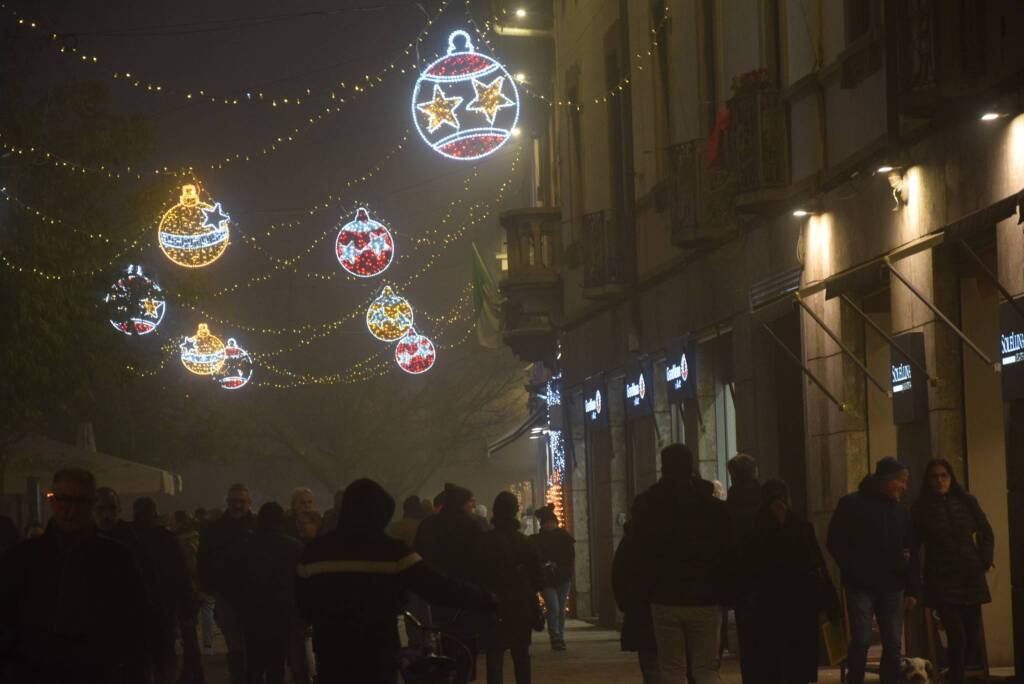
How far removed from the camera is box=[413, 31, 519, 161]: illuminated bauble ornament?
20.8 metres

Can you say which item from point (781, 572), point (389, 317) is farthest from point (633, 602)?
point (389, 317)

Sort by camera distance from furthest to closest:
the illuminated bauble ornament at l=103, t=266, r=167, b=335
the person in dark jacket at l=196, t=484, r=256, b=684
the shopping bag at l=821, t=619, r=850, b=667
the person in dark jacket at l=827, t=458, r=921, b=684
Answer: the illuminated bauble ornament at l=103, t=266, r=167, b=335 → the person in dark jacket at l=196, t=484, r=256, b=684 → the person in dark jacket at l=827, t=458, r=921, b=684 → the shopping bag at l=821, t=619, r=850, b=667

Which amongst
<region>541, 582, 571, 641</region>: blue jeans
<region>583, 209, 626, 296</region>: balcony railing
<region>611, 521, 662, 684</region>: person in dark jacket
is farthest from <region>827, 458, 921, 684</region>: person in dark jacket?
<region>583, 209, 626, 296</region>: balcony railing

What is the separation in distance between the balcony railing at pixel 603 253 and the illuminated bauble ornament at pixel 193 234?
217 inches

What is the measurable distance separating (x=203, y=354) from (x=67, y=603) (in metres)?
29.1

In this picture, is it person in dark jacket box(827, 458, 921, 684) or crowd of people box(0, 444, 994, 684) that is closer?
crowd of people box(0, 444, 994, 684)

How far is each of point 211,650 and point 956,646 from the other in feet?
54.6

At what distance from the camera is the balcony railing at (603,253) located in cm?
2736

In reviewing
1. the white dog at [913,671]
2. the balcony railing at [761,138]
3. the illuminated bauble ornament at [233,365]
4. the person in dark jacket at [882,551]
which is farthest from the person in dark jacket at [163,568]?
the illuminated bauble ornament at [233,365]

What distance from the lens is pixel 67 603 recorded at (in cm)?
851

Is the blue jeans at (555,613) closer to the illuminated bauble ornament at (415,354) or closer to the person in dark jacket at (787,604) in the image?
the person in dark jacket at (787,604)

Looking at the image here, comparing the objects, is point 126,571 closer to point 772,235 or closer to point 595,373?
point 772,235

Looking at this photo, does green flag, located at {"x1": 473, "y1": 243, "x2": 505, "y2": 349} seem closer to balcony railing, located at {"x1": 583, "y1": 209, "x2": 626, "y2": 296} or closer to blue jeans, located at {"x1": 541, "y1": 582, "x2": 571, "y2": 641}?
balcony railing, located at {"x1": 583, "y1": 209, "x2": 626, "y2": 296}

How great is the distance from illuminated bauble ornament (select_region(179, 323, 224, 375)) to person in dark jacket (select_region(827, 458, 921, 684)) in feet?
78.6
